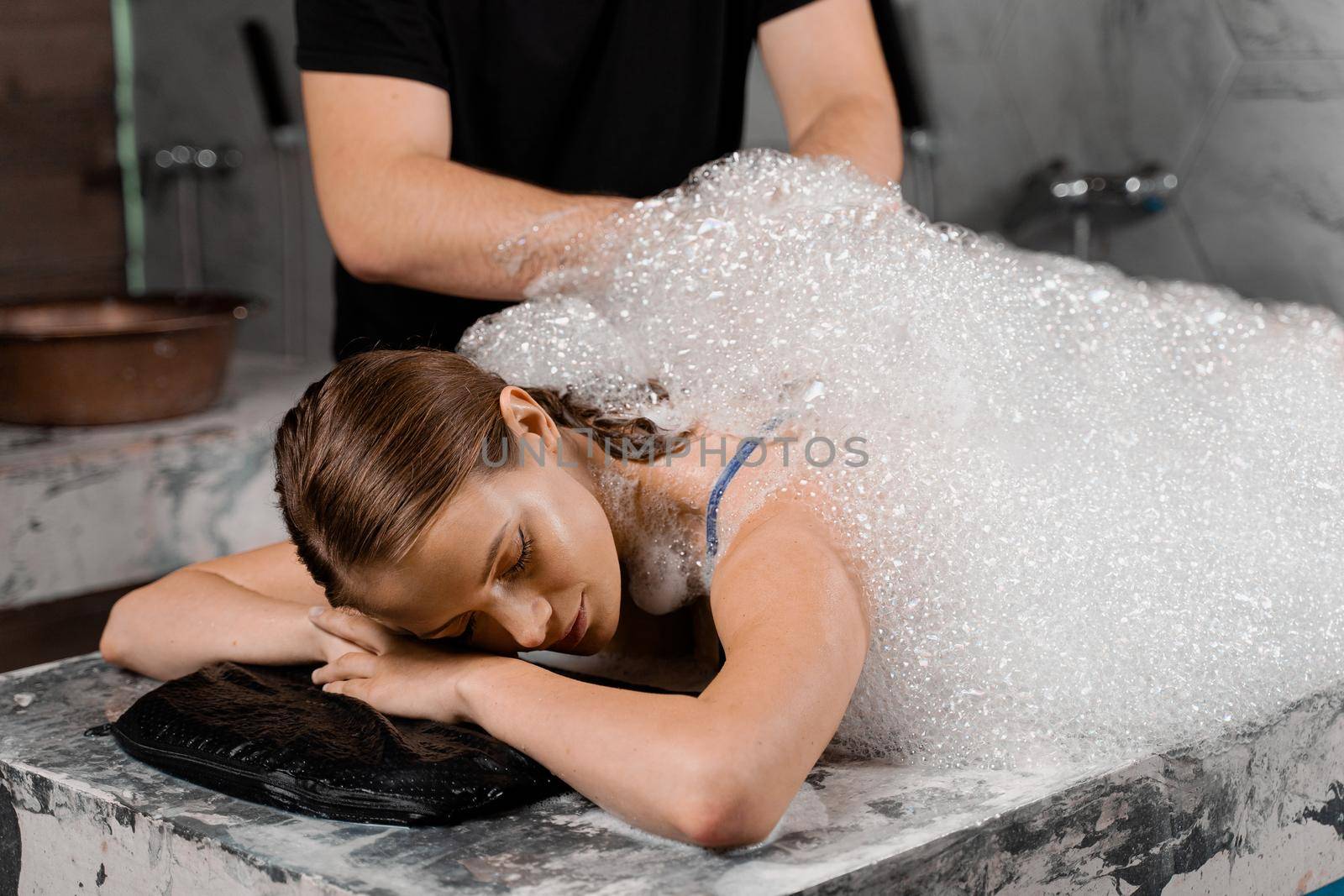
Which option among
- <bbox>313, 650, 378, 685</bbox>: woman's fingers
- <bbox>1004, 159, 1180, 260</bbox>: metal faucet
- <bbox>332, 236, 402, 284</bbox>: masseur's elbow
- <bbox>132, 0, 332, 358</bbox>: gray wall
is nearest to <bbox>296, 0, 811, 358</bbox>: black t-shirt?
<bbox>332, 236, 402, 284</bbox>: masseur's elbow

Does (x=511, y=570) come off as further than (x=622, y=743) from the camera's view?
Yes

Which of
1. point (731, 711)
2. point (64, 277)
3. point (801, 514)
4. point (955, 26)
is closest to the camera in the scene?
point (731, 711)

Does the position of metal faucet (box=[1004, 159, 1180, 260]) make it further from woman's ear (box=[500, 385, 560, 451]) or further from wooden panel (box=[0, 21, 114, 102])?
wooden panel (box=[0, 21, 114, 102])

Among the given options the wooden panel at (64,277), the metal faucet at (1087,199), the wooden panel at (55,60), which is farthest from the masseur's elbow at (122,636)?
the wooden panel at (55,60)

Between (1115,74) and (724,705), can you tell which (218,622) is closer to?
(724,705)

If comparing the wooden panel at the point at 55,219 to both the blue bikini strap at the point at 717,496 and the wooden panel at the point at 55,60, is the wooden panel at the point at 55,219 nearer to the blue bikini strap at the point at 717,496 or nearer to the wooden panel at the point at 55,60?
the wooden panel at the point at 55,60

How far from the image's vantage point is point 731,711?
0.89 metres

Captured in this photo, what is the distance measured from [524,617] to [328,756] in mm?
184

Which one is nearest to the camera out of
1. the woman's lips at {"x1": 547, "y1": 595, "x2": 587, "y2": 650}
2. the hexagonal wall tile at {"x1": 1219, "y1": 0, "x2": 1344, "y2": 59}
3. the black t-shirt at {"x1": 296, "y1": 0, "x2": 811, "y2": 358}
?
the woman's lips at {"x1": 547, "y1": 595, "x2": 587, "y2": 650}

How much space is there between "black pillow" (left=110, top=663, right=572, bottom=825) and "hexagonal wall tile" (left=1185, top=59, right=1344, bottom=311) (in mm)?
1617

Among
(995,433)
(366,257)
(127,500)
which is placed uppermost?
(366,257)

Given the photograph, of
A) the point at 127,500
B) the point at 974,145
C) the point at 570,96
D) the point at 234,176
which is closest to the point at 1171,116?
the point at 974,145

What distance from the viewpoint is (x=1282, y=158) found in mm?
2070

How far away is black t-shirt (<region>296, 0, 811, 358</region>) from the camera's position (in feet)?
5.06
